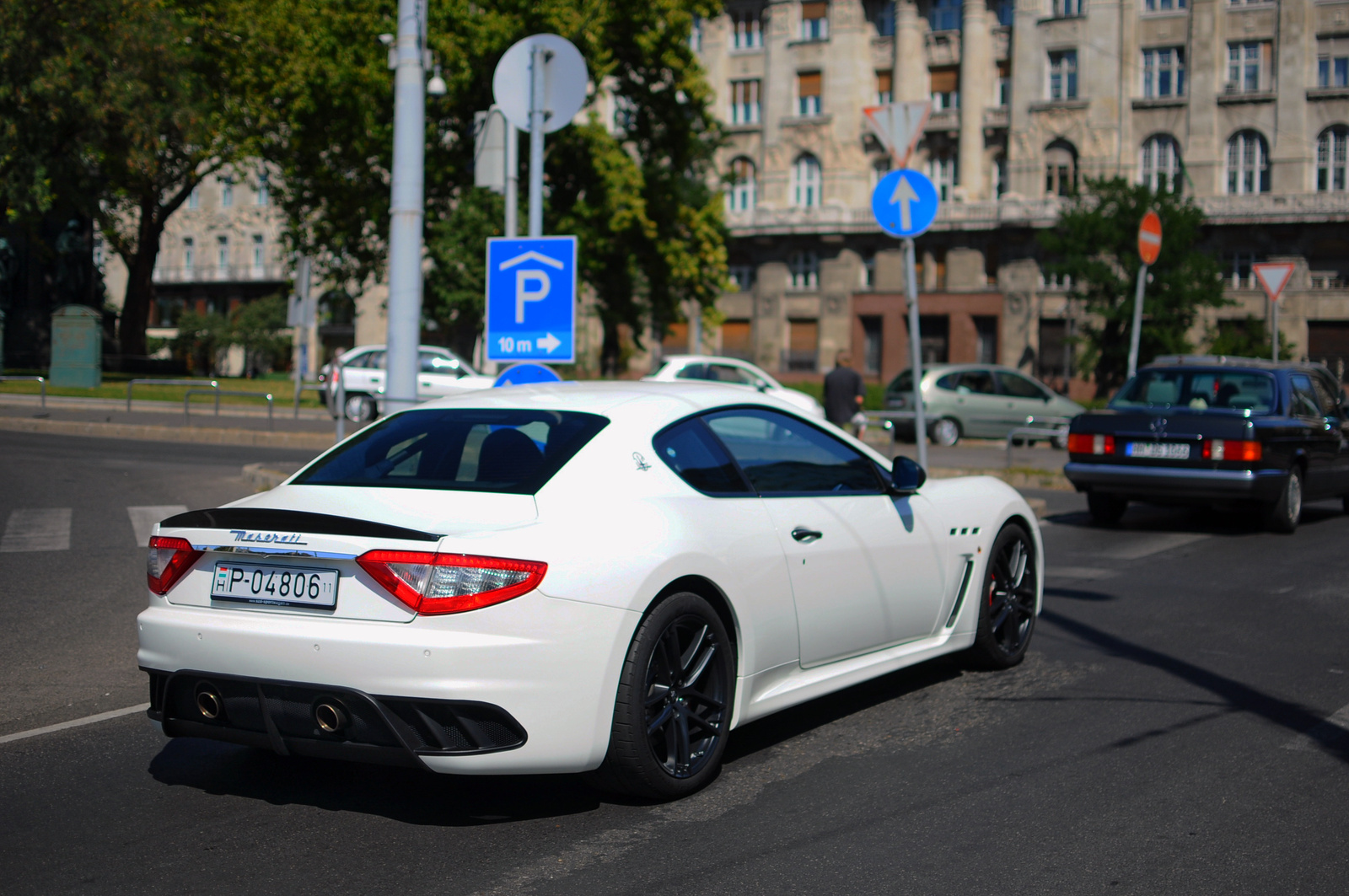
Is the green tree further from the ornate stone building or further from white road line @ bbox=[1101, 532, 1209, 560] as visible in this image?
white road line @ bbox=[1101, 532, 1209, 560]

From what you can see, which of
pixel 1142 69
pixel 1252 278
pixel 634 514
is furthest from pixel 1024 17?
pixel 634 514

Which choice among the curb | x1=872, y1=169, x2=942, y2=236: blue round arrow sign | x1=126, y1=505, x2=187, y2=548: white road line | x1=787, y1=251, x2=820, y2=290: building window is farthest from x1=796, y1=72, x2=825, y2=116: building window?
x1=126, y1=505, x2=187, y2=548: white road line

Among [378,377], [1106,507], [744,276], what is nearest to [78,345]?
[378,377]

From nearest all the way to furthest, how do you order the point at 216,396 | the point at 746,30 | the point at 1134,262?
1. the point at 216,396
2. the point at 1134,262
3. the point at 746,30

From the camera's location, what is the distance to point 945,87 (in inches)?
2267

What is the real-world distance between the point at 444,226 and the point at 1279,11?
34203 millimetres

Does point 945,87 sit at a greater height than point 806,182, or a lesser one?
greater

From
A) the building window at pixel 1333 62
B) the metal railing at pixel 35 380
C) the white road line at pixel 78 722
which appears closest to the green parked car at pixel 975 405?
the metal railing at pixel 35 380

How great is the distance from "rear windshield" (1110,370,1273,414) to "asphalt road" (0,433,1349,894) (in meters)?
5.96

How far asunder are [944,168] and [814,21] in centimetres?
863

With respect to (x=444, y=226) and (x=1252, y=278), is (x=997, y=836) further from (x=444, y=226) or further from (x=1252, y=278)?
(x=1252, y=278)

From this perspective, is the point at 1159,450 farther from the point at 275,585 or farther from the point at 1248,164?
the point at 1248,164

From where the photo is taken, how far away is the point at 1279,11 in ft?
168

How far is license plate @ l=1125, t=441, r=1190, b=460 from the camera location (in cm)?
1269
